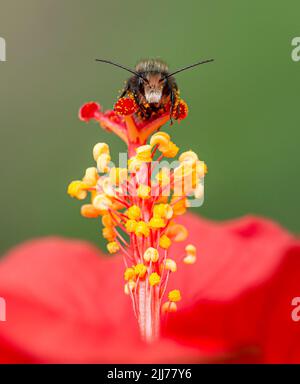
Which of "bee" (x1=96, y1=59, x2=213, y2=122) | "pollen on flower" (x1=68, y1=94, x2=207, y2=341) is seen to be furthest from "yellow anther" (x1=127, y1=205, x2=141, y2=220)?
"bee" (x1=96, y1=59, x2=213, y2=122)

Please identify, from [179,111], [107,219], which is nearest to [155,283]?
[107,219]

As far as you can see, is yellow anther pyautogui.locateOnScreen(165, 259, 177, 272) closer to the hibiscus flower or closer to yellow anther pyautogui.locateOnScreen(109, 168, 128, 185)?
the hibiscus flower

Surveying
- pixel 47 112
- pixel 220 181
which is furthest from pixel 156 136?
pixel 47 112

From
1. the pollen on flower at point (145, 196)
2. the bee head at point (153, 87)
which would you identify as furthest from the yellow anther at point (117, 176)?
the bee head at point (153, 87)

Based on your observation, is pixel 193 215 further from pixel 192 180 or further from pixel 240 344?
pixel 240 344

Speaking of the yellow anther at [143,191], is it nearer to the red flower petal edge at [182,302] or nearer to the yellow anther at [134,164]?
the yellow anther at [134,164]

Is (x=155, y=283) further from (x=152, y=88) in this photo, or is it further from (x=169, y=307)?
(x=152, y=88)
